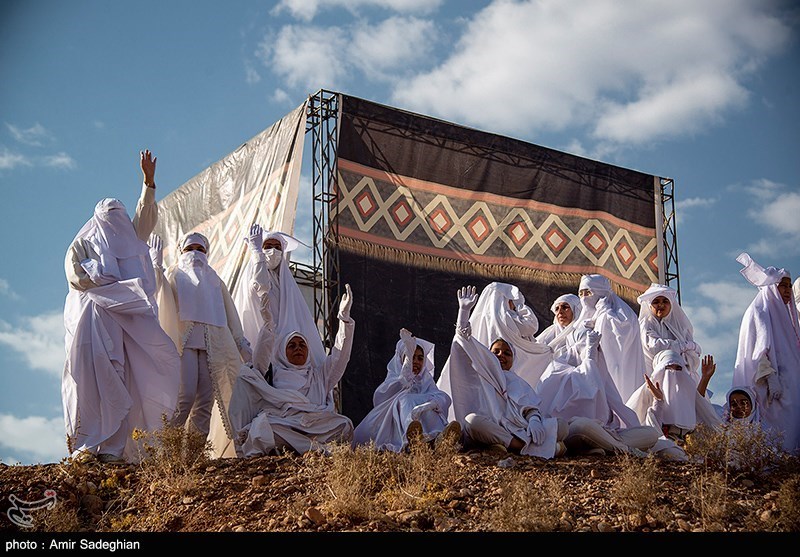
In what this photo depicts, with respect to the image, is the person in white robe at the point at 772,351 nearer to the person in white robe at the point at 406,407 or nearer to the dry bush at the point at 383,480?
the person in white robe at the point at 406,407

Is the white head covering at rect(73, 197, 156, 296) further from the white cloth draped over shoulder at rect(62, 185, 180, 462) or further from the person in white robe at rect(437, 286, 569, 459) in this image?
the person in white robe at rect(437, 286, 569, 459)

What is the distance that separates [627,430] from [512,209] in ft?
22.5

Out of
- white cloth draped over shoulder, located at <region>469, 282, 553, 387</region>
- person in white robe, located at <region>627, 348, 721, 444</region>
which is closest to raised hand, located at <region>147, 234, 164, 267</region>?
white cloth draped over shoulder, located at <region>469, 282, 553, 387</region>

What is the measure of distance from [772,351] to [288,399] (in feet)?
15.7

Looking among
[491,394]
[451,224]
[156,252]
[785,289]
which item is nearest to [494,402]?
[491,394]

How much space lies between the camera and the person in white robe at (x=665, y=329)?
1177 centimetres

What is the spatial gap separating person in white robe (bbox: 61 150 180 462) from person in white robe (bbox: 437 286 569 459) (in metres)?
2.32

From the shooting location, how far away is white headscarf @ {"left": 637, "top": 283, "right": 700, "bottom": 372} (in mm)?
11898

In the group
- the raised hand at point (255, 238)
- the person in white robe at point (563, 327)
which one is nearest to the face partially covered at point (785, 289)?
the person in white robe at point (563, 327)

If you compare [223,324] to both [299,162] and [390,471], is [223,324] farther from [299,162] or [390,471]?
[299,162]

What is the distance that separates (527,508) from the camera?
729cm

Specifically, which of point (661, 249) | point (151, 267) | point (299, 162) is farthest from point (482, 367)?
point (661, 249)

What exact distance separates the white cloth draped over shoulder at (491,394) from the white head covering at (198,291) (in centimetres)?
217

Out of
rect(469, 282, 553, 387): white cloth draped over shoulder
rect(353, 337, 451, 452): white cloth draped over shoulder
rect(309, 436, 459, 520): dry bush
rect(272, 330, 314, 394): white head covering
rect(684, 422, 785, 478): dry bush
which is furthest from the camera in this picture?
rect(469, 282, 553, 387): white cloth draped over shoulder
